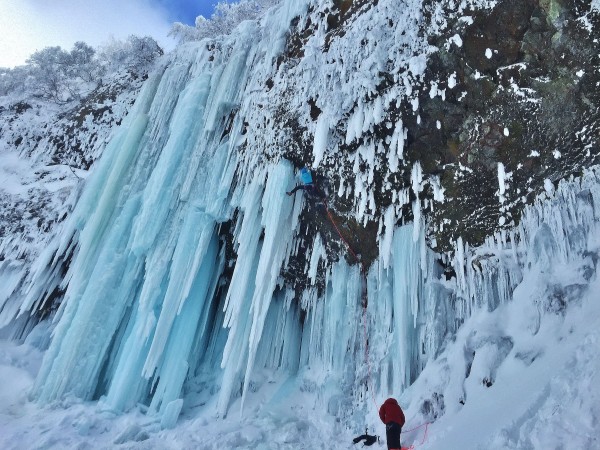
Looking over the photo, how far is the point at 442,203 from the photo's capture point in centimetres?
721

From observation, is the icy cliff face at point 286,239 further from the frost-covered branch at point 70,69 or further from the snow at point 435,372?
the frost-covered branch at point 70,69

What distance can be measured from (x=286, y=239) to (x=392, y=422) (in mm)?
4744

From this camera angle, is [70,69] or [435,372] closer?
[435,372]

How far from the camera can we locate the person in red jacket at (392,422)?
5107mm

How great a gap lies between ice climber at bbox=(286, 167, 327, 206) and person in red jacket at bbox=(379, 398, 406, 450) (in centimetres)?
468

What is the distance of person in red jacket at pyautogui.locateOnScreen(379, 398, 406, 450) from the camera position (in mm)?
5107

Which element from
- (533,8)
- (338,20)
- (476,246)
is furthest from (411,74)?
(476,246)

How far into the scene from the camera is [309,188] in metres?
8.74

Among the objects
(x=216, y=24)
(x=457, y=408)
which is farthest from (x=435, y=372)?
(x=216, y=24)

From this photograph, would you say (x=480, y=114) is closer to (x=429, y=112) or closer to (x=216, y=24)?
(x=429, y=112)

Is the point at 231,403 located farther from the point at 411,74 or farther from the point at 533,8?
the point at 533,8

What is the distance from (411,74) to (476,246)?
3380 mm

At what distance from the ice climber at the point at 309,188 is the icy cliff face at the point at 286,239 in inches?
8.5

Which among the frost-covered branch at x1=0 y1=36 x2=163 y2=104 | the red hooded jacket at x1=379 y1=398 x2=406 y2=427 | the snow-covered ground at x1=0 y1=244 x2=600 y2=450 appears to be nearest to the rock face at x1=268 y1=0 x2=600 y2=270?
the snow-covered ground at x1=0 y1=244 x2=600 y2=450
